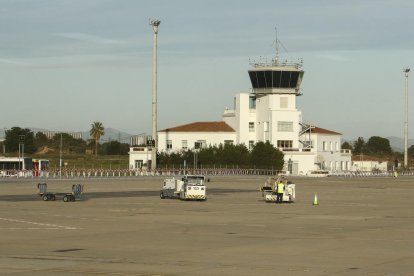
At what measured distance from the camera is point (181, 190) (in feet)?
225

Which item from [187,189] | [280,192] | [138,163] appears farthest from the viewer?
[138,163]

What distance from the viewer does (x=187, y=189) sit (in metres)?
67.1

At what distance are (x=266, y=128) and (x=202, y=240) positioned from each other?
136284 mm

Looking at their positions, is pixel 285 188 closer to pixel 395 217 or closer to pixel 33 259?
pixel 395 217

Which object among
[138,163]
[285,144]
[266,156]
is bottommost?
[138,163]

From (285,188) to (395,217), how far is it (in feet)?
55.5

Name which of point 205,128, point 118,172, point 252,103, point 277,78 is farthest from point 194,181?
point 205,128

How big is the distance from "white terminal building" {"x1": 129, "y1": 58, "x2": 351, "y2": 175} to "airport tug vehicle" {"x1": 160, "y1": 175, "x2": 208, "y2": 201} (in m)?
90.4

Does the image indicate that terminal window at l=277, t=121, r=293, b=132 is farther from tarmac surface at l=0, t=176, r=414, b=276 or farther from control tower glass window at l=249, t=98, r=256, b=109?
tarmac surface at l=0, t=176, r=414, b=276

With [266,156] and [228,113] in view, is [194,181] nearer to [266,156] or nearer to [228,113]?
[266,156]

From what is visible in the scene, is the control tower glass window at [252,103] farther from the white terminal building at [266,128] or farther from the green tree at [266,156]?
the green tree at [266,156]

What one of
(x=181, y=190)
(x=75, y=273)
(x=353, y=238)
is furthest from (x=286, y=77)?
(x=75, y=273)

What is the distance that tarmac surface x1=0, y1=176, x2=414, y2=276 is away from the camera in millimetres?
25438

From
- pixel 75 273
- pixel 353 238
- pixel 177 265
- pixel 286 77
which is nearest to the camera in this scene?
pixel 75 273
